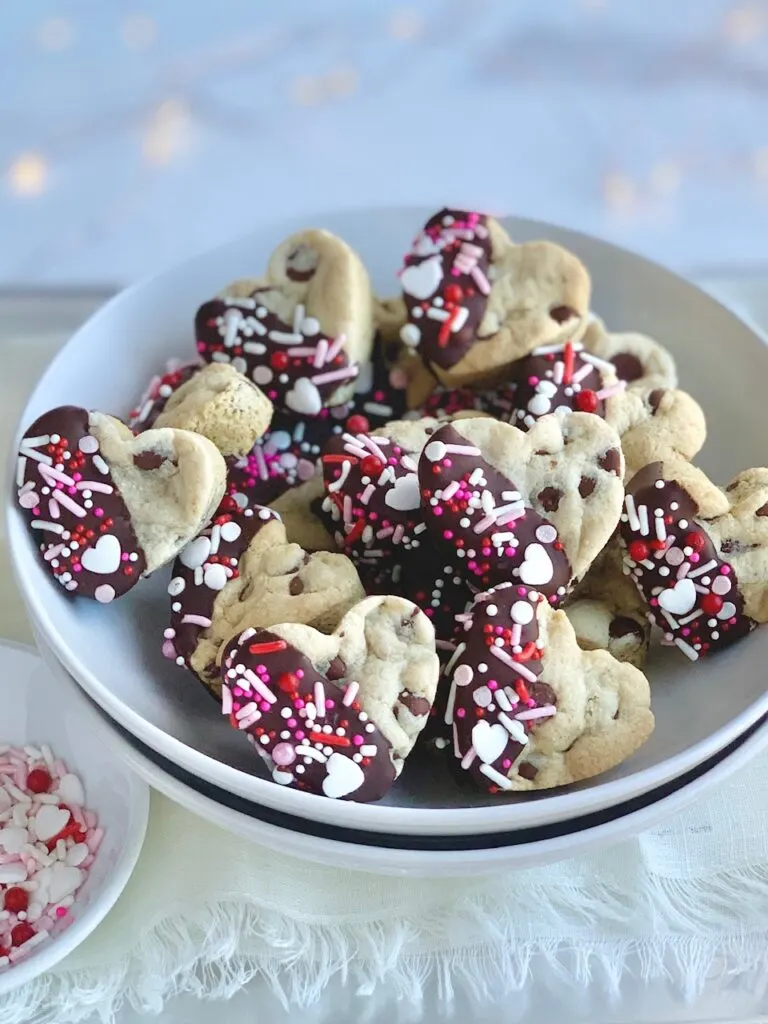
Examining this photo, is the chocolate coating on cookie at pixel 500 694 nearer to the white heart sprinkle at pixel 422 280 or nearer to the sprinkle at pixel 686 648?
the sprinkle at pixel 686 648

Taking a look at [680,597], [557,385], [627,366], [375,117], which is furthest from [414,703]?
[375,117]

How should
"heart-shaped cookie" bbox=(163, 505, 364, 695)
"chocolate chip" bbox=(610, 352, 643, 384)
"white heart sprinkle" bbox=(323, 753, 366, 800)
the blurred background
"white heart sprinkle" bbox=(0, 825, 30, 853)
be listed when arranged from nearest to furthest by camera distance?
"white heart sprinkle" bbox=(323, 753, 366, 800) < "heart-shaped cookie" bbox=(163, 505, 364, 695) < "white heart sprinkle" bbox=(0, 825, 30, 853) < "chocolate chip" bbox=(610, 352, 643, 384) < the blurred background

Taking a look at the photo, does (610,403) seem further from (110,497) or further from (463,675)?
(110,497)

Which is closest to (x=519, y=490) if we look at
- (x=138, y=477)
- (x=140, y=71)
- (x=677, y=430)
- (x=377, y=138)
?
(x=677, y=430)

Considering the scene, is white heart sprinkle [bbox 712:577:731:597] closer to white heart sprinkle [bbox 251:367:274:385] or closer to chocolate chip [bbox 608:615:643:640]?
chocolate chip [bbox 608:615:643:640]

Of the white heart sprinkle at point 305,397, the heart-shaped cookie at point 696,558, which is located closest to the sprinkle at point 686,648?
the heart-shaped cookie at point 696,558

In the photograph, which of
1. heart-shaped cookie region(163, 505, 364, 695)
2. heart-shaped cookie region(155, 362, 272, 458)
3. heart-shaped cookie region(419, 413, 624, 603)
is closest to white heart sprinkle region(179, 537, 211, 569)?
heart-shaped cookie region(163, 505, 364, 695)
